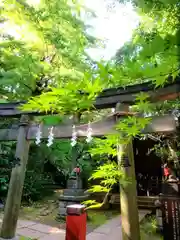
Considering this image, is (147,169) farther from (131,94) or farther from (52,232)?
(131,94)

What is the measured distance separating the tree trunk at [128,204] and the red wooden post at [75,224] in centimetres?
132

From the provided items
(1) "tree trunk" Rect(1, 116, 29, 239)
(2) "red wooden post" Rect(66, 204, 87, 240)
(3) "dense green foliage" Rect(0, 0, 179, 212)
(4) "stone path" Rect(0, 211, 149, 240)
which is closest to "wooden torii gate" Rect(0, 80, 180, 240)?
(1) "tree trunk" Rect(1, 116, 29, 239)

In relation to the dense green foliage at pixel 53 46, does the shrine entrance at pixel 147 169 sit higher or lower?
lower

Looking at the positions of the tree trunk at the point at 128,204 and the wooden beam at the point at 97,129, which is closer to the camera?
the tree trunk at the point at 128,204

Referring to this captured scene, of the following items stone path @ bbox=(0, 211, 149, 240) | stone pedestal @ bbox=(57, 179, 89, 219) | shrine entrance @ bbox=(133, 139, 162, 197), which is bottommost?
stone path @ bbox=(0, 211, 149, 240)

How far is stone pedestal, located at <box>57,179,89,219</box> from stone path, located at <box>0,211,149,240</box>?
984 mm

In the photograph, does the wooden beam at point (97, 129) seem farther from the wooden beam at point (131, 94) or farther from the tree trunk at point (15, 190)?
the wooden beam at point (131, 94)

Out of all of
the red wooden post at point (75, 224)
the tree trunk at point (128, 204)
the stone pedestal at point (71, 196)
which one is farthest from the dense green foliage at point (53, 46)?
the stone pedestal at point (71, 196)

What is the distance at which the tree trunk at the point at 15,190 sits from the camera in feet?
15.5

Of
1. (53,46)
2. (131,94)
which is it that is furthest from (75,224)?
(53,46)

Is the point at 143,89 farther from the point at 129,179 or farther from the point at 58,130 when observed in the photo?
the point at 58,130

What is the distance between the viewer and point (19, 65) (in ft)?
22.6

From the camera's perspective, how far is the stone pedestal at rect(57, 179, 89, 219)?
314 inches

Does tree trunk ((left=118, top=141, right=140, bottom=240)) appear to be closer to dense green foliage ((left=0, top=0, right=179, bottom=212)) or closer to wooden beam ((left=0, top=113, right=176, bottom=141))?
dense green foliage ((left=0, top=0, right=179, bottom=212))
